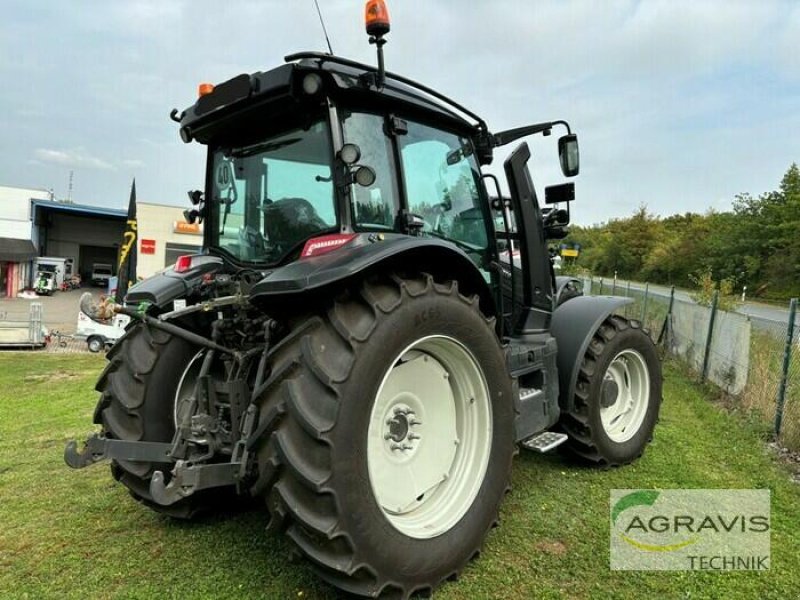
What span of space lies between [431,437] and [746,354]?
5330mm

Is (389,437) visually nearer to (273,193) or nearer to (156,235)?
(273,193)

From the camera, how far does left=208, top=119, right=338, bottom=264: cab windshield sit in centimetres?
284

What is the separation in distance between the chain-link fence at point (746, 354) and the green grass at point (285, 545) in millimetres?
592

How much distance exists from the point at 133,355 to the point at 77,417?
12.3 ft

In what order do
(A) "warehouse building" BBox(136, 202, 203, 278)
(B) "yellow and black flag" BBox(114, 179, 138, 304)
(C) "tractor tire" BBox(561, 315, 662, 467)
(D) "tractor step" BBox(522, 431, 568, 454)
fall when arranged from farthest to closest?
(A) "warehouse building" BBox(136, 202, 203, 278)
(B) "yellow and black flag" BBox(114, 179, 138, 304)
(C) "tractor tire" BBox(561, 315, 662, 467)
(D) "tractor step" BBox(522, 431, 568, 454)

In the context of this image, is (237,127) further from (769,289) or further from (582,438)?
(769,289)

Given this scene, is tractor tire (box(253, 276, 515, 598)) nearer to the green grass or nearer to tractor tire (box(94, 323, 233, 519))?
the green grass

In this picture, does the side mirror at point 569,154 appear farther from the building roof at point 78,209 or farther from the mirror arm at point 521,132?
the building roof at point 78,209

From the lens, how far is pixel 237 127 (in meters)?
3.14

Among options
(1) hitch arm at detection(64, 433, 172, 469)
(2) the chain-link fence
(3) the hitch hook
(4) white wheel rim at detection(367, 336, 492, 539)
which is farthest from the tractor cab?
(2) the chain-link fence

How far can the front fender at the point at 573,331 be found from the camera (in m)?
4.08

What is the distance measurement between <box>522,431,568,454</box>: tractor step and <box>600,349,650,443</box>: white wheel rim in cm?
67

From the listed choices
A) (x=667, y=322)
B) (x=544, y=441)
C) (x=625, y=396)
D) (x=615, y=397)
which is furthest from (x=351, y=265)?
(x=667, y=322)

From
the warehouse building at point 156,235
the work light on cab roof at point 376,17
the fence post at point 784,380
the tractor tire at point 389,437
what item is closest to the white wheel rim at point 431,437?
the tractor tire at point 389,437
